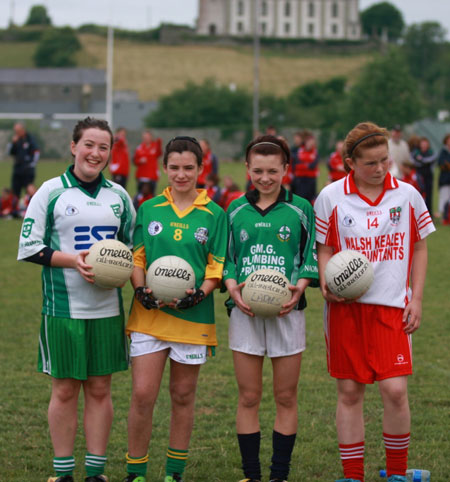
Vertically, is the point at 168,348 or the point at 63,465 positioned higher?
the point at 168,348

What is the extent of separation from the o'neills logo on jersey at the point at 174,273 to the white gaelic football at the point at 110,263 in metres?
0.16

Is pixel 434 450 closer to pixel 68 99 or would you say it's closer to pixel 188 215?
pixel 188 215

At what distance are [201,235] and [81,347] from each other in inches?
34.9

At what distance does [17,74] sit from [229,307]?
66054mm

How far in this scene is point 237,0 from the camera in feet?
404

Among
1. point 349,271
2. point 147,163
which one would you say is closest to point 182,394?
point 349,271

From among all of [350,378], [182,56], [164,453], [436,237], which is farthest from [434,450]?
[182,56]

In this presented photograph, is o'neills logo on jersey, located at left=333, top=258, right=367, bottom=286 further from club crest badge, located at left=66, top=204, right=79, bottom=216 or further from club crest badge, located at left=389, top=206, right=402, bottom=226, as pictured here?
club crest badge, located at left=66, top=204, right=79, bottom=216

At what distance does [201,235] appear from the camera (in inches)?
167

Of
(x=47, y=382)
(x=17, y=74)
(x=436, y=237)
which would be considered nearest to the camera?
(x=47, y=382)

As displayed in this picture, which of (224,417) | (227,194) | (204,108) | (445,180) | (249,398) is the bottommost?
(224,417)

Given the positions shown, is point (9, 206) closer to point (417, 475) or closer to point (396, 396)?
point (417, 475)

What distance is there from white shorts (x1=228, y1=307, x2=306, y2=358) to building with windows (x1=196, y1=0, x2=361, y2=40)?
123 m

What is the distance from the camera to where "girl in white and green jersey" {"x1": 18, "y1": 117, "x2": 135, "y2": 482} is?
13.8 feet
